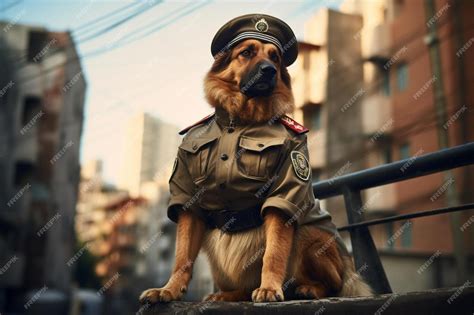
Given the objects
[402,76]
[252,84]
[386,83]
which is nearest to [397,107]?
[402,76]

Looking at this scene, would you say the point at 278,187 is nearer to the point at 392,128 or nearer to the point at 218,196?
the point at 218,196

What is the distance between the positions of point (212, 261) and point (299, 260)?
50cm

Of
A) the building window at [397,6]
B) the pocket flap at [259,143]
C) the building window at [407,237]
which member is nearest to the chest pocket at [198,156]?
the pocket flap at [259,143]

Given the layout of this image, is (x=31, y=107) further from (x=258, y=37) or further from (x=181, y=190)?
(x=258, y=37)

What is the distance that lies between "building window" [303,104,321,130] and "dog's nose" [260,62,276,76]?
1904cm

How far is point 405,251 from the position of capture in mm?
14102

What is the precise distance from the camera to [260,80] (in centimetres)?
283

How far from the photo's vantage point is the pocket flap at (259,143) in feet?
9.03

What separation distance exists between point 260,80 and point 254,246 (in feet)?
2.86

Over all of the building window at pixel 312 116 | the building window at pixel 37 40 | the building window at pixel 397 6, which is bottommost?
the building window at pixel 312 116

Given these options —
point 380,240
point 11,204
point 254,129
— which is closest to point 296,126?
point 254,129

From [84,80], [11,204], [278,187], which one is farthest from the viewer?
[84,80]

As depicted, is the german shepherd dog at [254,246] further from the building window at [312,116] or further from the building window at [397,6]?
the building window at [312,116]

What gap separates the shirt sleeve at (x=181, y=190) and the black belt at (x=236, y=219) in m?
0.12
